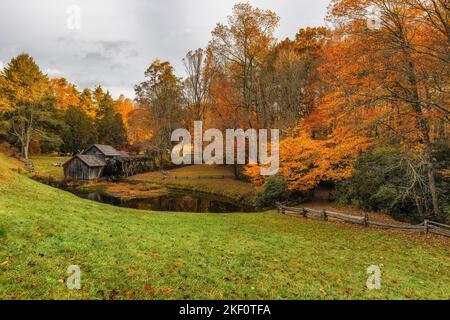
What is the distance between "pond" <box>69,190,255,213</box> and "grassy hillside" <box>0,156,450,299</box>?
441 inches

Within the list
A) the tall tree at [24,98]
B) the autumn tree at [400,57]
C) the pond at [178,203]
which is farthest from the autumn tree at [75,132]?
the autumn tree at [400,57]

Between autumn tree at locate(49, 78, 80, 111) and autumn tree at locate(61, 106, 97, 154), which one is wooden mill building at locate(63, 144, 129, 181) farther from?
autumn tree at locate(49, 78, 80, 111)

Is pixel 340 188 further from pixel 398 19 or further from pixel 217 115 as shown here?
pixel 217 115

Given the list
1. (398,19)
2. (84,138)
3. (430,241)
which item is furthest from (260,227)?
(84,138)

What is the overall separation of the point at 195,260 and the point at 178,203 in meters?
18.7

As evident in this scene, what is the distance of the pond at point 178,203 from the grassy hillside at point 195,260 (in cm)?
1121

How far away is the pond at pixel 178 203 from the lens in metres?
23.3

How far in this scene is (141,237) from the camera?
929cm

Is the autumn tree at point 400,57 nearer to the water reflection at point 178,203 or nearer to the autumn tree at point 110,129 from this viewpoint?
the water reflection at point 178,203

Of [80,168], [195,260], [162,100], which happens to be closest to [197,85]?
[162,100]

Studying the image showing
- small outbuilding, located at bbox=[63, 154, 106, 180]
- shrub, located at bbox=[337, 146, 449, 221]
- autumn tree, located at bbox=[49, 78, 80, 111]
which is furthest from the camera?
autumn tree, located at bbox=[49, 78, 80, 111]

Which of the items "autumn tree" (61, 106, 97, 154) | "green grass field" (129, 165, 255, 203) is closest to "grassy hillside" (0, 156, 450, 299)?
"green grass field" (129, 165, 255, 203)

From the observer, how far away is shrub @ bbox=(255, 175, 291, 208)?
2088cm

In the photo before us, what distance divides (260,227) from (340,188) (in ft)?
31.0
